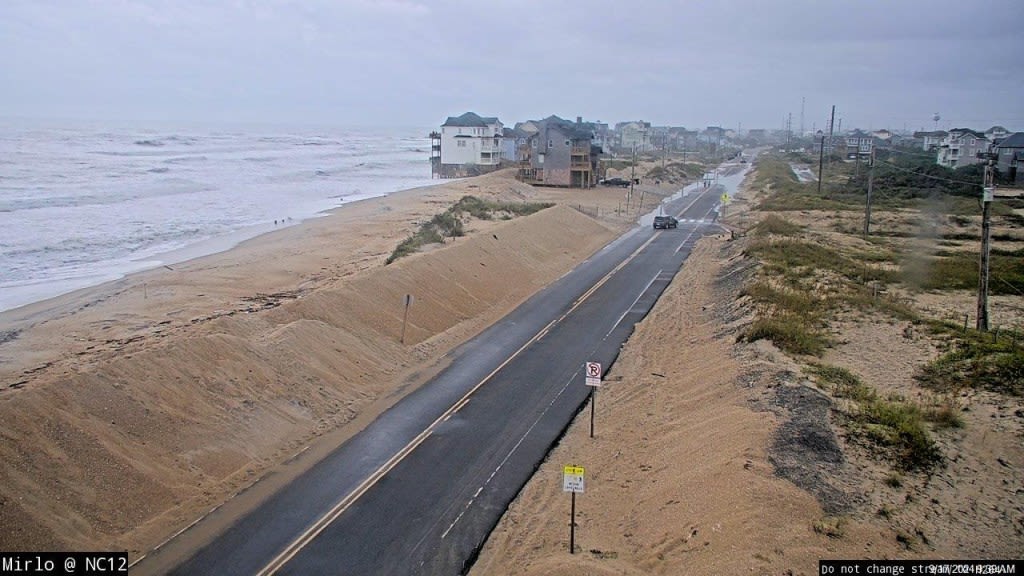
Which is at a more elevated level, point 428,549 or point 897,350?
point 897,350

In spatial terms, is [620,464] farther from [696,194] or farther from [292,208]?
[696,194]

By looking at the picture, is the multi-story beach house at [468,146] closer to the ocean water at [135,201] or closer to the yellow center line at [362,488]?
the ocean water at [135,201]

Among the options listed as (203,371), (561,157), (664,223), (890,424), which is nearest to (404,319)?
(203,371)

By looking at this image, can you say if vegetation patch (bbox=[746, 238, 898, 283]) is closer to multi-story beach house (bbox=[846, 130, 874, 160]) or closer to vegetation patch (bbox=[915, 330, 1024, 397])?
vegetation patch (bbox=[915, 330, 1024, 397])

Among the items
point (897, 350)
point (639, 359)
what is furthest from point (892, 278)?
point (639, 359)

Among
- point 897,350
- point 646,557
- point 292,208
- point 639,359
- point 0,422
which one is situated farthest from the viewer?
point 292,208

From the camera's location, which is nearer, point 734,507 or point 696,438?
point 734,507

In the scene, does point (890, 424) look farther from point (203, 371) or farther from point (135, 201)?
point (135, 201)
